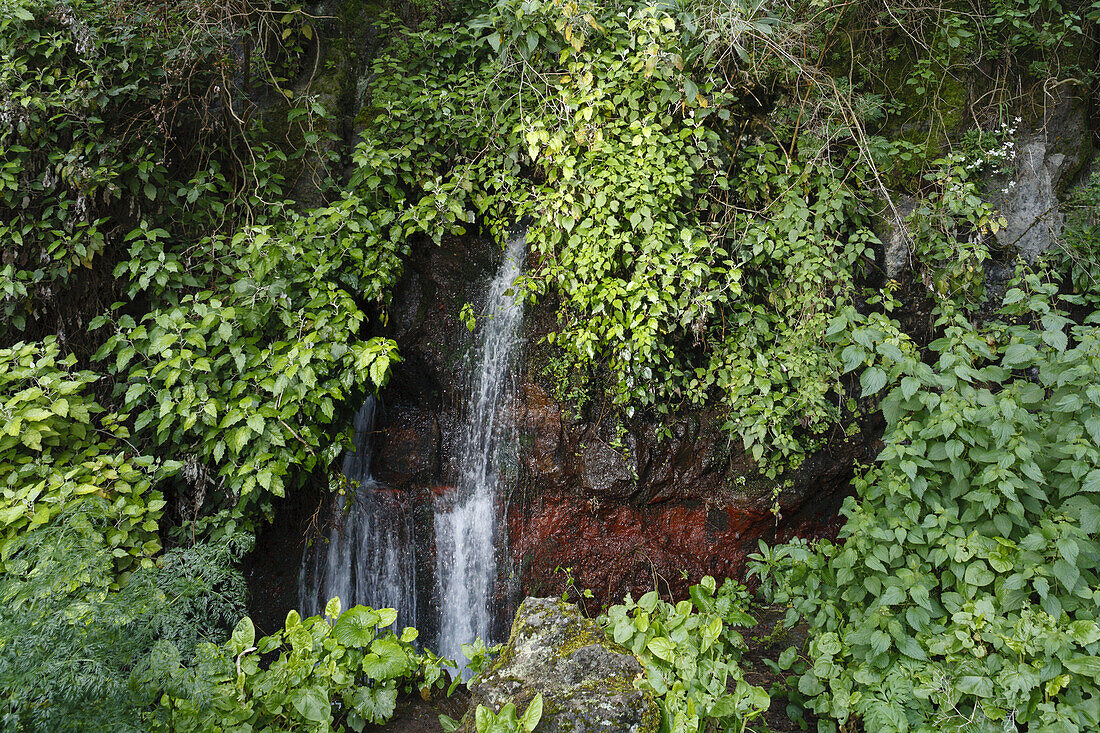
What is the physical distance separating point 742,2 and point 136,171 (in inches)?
172

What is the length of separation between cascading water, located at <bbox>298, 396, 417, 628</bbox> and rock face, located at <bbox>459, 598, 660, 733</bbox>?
2054 mm

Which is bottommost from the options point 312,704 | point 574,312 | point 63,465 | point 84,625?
point 312,704

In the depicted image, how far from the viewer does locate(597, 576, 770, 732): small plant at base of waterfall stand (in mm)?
2432

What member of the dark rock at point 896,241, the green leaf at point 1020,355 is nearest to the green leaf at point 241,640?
the green leaf at point 1020,355

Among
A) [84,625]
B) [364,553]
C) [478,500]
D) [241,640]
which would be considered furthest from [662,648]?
[364,553]

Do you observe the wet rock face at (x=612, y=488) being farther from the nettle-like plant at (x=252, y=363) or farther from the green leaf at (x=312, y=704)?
the green leaf at (x=312, y=704)

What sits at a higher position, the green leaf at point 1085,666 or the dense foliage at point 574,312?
the dense foliage at point 574,312

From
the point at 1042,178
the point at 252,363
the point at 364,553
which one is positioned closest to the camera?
the point at 252,363

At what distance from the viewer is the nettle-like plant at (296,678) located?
2223mm

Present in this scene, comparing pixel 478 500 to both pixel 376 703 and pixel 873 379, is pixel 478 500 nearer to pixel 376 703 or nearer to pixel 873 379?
pixel 376 703

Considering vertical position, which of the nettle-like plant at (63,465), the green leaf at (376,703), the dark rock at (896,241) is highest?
the dark rock at (896,241)

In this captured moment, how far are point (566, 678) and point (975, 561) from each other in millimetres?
1765

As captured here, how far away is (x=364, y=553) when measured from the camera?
4723 mm

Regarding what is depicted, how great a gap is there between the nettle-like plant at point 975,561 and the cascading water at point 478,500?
255 cm
